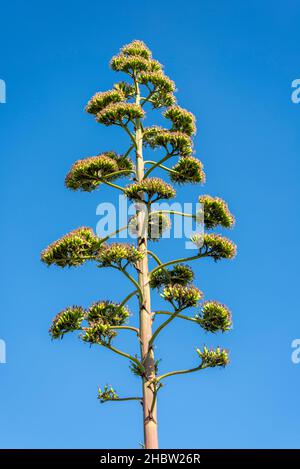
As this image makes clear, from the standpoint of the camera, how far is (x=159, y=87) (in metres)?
15.4

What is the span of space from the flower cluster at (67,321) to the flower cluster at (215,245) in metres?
2.68

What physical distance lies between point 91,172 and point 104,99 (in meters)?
2.43

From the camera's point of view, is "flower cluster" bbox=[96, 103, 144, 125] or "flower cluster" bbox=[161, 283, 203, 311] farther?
"flower cluster" bbox=[96, 103, 144, 125]

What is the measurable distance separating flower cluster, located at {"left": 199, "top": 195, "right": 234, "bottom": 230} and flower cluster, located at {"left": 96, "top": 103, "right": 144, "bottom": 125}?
119 inches

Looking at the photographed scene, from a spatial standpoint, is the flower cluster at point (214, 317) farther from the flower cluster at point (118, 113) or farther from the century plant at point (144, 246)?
the flower cluster at point (118, 113)

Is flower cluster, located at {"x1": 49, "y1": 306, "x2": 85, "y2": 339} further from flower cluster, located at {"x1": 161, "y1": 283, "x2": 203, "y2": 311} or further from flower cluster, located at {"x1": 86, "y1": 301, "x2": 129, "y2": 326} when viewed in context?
flower cluster, located at {"x1": 161, "y1": 283, "x2": 203, "y2": 311}

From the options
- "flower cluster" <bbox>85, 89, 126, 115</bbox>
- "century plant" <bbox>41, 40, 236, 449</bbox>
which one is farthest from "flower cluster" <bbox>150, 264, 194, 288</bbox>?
"flower cluster" <bbox>85, 89, 126, 115</bbox>

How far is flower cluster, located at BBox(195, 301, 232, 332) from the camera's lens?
Result: 11.4 metres

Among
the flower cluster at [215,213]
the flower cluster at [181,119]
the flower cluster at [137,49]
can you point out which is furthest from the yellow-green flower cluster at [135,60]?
the flower cluster at [215,213]

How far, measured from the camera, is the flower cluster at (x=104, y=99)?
14562 millimetres

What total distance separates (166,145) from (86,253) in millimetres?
3248

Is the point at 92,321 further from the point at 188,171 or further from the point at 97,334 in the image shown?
the point at 188,171

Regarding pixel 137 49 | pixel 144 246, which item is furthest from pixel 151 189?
pixel 137 49
